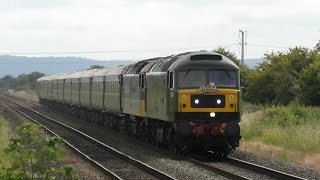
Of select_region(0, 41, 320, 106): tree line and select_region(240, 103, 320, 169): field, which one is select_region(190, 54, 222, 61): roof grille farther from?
select_region(0, 41, 320, 106): tree line

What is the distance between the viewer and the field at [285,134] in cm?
2008

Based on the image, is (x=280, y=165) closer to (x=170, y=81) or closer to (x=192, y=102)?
(x=192, y=102)

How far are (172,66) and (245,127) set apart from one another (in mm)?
10414

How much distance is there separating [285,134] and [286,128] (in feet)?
10.1

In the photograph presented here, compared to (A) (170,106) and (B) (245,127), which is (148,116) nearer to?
(A) (170,106)

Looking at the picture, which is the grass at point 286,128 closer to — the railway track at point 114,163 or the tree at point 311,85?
the tree at point 311,85

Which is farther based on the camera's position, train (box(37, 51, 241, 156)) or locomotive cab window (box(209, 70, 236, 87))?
locomotive cab window (box(209, 70, 236, 87))

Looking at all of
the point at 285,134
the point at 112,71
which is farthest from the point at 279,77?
the point at 285,134

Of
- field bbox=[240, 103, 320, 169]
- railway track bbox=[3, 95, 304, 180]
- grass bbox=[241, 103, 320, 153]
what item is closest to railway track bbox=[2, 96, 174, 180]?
railway track bbox=[3, 95, 304, 180]

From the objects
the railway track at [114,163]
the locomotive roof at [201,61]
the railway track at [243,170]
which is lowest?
the railway track at [114,163]

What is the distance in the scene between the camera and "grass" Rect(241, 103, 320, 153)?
21797mm

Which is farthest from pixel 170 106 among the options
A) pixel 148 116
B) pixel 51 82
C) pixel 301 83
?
pixel 51 82

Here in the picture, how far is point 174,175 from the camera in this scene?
609 inches

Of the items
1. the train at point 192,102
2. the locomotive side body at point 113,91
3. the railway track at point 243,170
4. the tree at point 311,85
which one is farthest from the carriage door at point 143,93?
the tree at point 311,85
